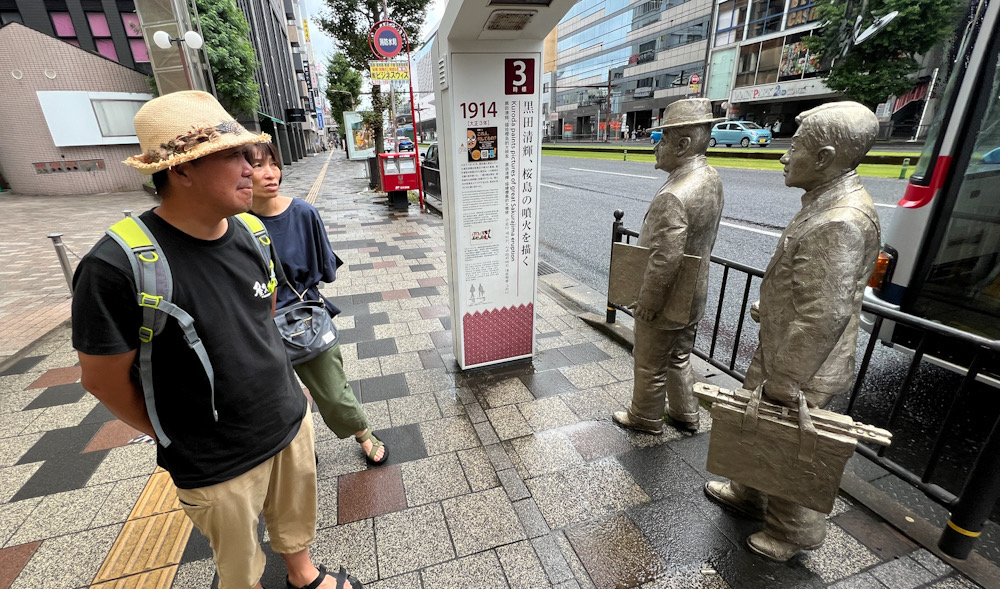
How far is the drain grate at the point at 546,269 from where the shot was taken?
6.43 meters

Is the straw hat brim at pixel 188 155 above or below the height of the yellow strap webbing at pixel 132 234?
above

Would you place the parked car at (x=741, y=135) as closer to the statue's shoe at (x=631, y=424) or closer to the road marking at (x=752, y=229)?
the road marking at (x=752, y=229)

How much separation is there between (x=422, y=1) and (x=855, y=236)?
18126mm

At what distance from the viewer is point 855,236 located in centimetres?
154

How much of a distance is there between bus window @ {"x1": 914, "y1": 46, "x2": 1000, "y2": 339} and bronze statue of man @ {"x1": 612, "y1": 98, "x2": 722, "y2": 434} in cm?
206

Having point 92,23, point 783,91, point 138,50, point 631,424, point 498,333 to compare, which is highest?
point 92,23

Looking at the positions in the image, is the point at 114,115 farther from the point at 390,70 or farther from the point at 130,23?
the point at 390,70

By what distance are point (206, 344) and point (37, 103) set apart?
2231cm

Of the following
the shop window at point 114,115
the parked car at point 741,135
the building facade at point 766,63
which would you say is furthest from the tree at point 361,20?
the building facade at point 766,63

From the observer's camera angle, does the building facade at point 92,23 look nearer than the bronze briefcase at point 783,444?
No

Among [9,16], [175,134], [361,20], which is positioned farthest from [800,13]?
[9,16]

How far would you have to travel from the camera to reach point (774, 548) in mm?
2025

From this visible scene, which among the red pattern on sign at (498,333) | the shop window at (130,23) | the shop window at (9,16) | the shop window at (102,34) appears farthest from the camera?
the shop window at (102,34)

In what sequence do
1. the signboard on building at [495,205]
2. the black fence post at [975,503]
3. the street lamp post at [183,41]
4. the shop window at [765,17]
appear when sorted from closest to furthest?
the black fence post at [975,503]
the signboard on building at [495,205]
the street lamp post at [183,41]
the shop window at [765,17]
